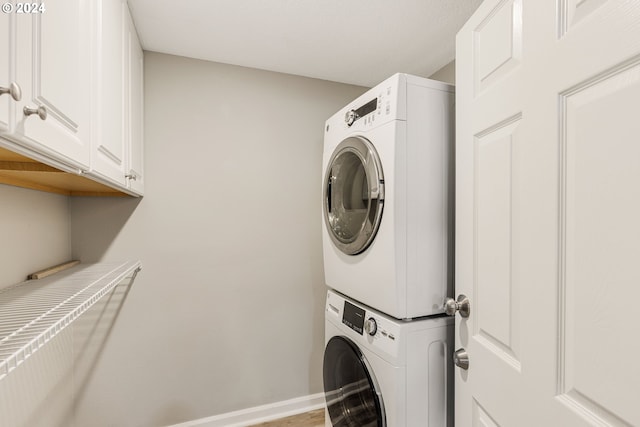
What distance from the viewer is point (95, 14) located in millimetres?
978

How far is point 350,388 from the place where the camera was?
60.1 inches

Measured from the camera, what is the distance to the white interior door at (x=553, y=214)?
1.84ft

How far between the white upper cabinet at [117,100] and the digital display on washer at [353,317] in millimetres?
1160

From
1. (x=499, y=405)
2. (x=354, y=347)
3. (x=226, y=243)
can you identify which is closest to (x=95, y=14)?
(x=226, y=243)

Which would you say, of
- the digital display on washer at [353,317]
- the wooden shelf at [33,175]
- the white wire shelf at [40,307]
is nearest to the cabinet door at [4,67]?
the wooden shelf at [33,175]

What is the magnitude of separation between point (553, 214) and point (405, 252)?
575mm

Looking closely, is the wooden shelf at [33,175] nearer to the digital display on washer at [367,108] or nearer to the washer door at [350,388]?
the digital display on washer at [367,108]

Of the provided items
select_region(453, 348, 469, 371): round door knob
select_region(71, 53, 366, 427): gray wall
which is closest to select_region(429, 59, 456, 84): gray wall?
select_region(71, 53, 366, 427): gray wall

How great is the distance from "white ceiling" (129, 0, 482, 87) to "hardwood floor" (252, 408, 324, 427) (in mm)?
2397

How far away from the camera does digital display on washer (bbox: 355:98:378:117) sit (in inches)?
52.9

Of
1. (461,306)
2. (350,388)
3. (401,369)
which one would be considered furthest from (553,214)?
(350,388)

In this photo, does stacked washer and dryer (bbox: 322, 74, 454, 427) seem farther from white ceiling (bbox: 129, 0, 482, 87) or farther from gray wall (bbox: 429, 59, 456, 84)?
gray wall (bbox: 429, 59, 456, 84)

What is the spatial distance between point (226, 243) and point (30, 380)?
3.53 feet

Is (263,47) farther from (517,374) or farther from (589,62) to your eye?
(517,374)
